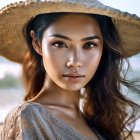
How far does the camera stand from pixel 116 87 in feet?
4.54

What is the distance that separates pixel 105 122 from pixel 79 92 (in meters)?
0.16

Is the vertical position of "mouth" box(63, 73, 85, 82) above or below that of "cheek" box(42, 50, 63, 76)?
below

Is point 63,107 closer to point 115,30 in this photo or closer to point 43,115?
point 43,115

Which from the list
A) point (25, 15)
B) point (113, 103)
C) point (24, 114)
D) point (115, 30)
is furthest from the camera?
point (113, 103)

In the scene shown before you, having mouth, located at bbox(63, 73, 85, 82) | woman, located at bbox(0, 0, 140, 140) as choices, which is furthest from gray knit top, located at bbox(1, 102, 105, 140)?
mouth, located at bbox(63, 73, 85, 82)

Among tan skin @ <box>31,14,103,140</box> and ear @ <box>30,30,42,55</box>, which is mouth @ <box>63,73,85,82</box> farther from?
ear @ <box>30,30,42,55</box>

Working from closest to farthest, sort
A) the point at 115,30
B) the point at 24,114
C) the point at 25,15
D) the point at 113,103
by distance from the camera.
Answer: the point at 24,114
the point at 25,15
the point at 115,30
the point at 113,103

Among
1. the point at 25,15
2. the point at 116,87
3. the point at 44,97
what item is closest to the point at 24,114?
the point at 44,97

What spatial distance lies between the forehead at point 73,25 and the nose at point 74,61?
59 millimetres

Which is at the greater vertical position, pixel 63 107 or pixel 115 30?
pixel 115 30

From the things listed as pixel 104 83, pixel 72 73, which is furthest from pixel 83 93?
pixel 72 73

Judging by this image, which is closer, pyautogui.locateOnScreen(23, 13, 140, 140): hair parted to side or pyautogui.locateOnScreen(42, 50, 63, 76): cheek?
pyautogui.locateOnScreen(42, 50, 63, 76): cheek

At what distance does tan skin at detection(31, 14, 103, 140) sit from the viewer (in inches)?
44.1

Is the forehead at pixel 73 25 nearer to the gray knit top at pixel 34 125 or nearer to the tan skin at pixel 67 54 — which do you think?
the tan skin at pixel 67 54
